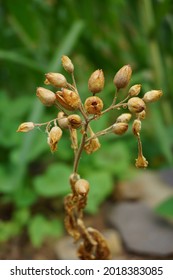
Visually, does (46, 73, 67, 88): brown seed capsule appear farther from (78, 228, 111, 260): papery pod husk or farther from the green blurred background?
the green blurred background

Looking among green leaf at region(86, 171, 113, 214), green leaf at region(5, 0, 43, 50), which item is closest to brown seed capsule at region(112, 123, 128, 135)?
green leaf at region(86, 171, 113, 214)

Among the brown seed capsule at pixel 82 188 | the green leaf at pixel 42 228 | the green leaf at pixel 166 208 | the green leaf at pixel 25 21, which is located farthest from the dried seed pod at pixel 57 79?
the green leaf at pixel 25 21

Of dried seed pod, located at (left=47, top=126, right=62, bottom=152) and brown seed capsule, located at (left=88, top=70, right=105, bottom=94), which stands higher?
brown seed capsule, located at (left=88, top=70, right=105, bottom=94)

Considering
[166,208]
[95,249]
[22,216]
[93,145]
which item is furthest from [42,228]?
[93,145]

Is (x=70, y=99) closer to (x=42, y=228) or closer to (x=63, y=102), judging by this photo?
(x=63, y=102)

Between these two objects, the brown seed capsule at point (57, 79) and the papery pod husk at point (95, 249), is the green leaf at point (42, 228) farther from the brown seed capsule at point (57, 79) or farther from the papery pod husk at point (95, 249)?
the brown seed capsule at point (57, 79)
